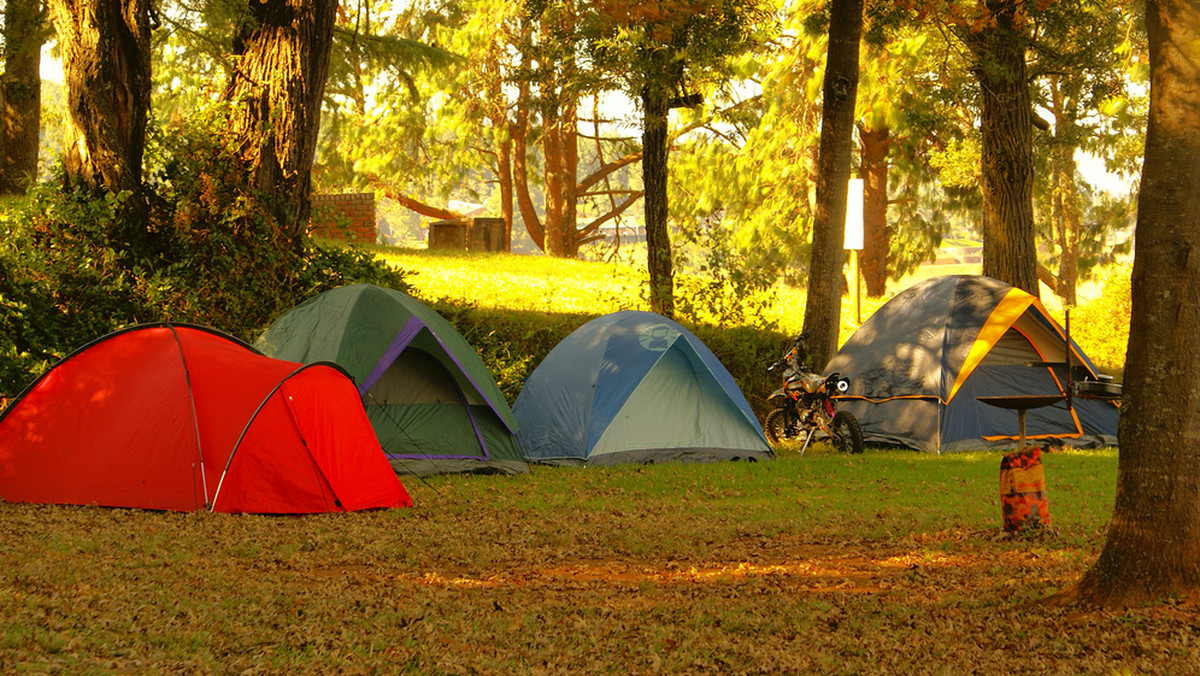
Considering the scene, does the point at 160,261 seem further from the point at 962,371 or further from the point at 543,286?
the point at 962,371

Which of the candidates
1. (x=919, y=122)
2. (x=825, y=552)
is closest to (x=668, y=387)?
(x=825, y=552)

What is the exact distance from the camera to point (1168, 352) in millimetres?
4754

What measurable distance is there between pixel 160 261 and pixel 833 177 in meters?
8.63

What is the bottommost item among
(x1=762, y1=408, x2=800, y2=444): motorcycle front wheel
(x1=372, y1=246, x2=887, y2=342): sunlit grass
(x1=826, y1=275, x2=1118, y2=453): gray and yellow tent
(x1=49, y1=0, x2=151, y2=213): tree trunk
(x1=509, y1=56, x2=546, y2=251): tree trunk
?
(x1=762, y1=408, x2=800, y2=444): motorcycle front wheel

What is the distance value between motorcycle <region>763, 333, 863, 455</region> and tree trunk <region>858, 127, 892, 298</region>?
1394cm

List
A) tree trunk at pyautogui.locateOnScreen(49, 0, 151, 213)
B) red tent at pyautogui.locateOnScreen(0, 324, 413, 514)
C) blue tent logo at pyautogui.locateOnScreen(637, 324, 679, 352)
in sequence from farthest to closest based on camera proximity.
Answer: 1. tree trunk at pyautogui.locateOnScreen(49, 0, 151, 213)
2. blue tent logo at pyautogui.locateOnScreen(637, 324, 679, 352)
3. red tent at pyautogui.locateOnScreen(0, 324, 413, 514)

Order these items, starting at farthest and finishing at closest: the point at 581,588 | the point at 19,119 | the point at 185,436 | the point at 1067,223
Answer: the point at 1067,223 → the point at 19,119 → the point at 185,436 → the point at 581,588

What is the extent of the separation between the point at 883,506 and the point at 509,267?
13849mm

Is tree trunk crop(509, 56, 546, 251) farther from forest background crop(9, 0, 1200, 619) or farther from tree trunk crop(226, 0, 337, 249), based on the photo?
tree trunk crop(226, 0, 337, 249)

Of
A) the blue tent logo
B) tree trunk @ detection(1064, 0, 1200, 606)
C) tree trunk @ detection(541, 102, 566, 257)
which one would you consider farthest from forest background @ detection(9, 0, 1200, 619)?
the blue tent logo

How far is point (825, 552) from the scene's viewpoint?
6922 mm

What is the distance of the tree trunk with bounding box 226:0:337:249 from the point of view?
12734 millimetres

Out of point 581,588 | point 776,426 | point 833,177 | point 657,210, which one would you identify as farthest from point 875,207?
point 581,588

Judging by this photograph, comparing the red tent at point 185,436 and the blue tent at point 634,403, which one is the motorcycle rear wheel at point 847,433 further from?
the red tent at point 185,436
